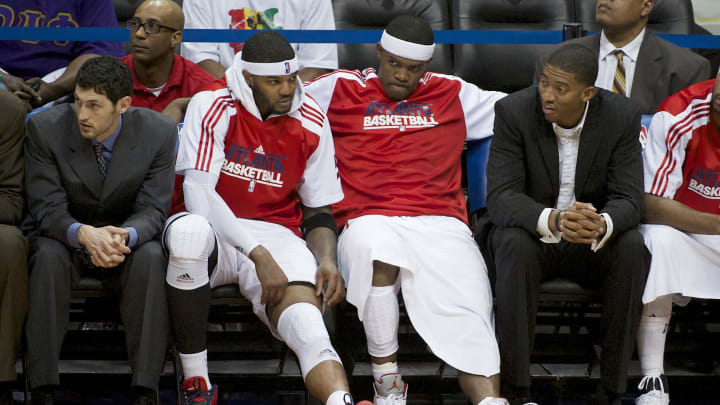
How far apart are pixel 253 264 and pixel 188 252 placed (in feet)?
0.96

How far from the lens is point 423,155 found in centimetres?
360

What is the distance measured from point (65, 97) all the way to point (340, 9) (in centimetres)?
162

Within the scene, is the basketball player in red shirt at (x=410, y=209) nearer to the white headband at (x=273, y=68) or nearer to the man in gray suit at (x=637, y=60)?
the white headband at (x=273, y=68)

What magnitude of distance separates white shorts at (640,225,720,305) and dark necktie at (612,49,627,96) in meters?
0.87

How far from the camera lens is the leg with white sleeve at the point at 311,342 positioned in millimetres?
2852

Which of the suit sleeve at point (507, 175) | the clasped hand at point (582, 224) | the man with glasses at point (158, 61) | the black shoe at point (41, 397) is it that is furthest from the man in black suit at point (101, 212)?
the clasped hand at point (582, 224)

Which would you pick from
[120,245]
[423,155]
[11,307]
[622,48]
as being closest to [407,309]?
[423,155]

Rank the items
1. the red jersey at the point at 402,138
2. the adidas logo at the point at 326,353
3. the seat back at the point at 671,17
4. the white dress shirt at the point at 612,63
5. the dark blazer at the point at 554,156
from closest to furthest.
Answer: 1. the adidas logo at the point at 326,353
2. the dark blazer at the point at 554,156
3. the red jersey at the point at 402,138
4. the white dress shirt at the point at 612,63
5. the seat back at the point at 671,17

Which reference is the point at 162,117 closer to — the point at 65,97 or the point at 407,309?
the point at 65,97

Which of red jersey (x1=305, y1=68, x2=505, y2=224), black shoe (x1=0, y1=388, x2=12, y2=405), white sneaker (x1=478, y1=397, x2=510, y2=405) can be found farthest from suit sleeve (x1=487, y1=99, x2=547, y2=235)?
black shoe (x1=0, y1=388, x2=12, y2=405)

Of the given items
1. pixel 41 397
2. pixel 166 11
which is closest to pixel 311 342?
pixel 41 397

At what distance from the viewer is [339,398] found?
2.79m

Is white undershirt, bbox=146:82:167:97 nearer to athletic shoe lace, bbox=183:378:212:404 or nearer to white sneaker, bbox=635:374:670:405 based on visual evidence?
athletic shoe lace, bbox=183:378:212:404

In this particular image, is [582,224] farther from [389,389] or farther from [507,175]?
[389,389]
